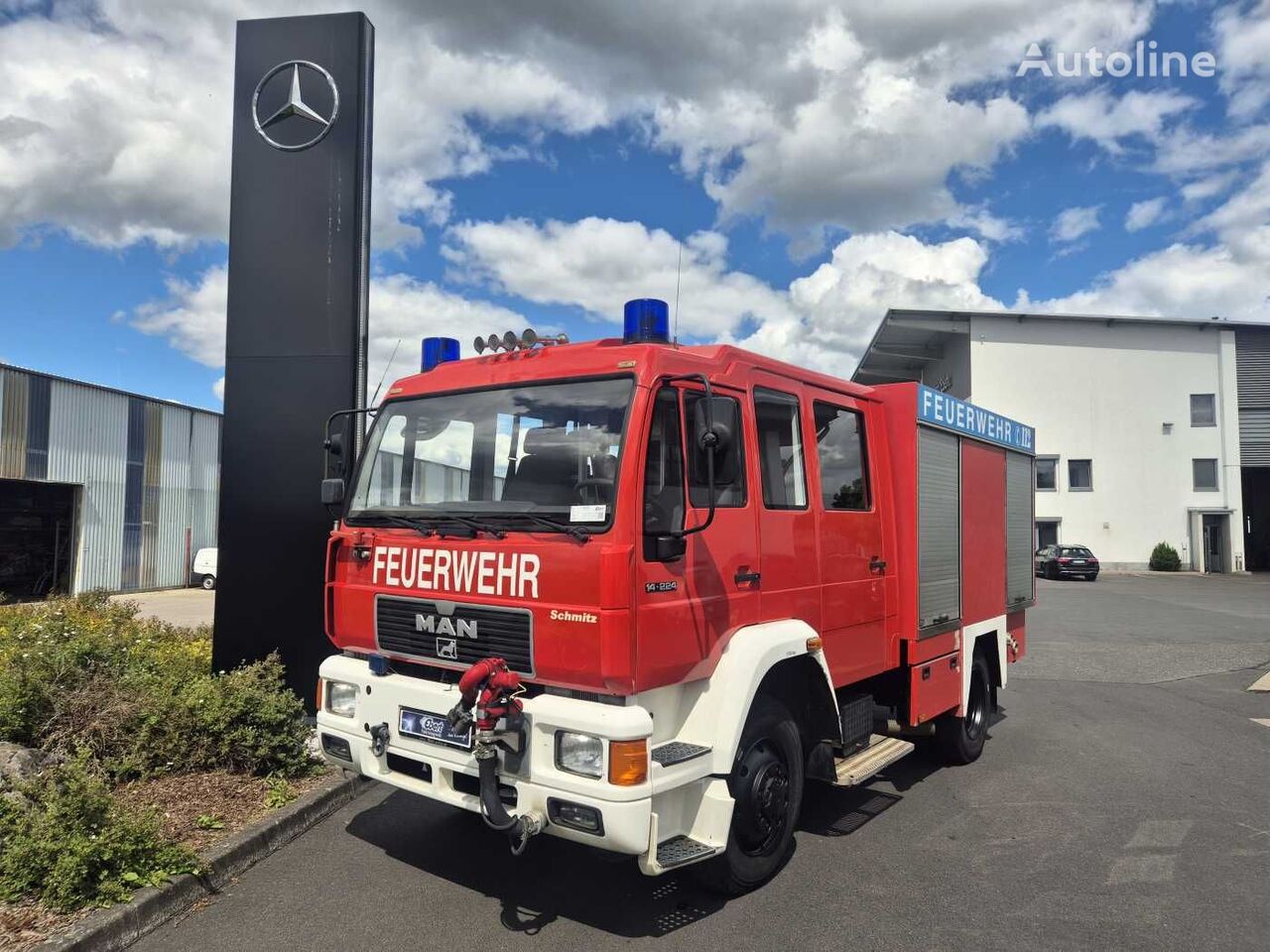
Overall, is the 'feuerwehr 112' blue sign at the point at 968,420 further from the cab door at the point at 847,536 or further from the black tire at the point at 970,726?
the black tire at the point at 970,726

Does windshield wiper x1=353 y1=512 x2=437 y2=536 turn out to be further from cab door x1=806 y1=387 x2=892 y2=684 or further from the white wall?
the white wall

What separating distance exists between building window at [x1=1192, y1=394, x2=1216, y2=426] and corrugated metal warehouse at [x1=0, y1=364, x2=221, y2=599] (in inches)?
1521

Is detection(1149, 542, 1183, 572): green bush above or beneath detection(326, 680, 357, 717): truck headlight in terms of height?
beneath

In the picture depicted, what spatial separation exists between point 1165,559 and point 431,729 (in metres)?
39.2

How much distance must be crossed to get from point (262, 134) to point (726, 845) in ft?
21.7

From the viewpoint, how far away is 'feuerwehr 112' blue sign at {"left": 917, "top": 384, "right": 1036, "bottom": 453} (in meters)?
5.56

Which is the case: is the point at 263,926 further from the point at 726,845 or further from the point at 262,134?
the point at 262,134

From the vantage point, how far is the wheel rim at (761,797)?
393 centimetres

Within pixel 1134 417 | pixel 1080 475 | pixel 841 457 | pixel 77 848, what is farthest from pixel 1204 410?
pixel 77 848

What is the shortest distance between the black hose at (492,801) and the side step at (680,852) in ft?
2.04

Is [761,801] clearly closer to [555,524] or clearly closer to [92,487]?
[555,524]

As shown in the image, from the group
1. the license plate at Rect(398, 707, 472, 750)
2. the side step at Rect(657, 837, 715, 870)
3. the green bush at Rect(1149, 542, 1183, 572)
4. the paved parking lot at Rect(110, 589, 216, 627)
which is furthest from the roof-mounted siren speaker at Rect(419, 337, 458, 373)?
the green bush at Rect(1149, 542, 1183, 572)

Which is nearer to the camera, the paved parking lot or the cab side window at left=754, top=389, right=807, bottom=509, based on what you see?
the cab side window at left=754, top=389, right=807, bottom=509

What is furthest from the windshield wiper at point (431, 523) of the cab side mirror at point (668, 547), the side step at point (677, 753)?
the side step at point (677, 753)
